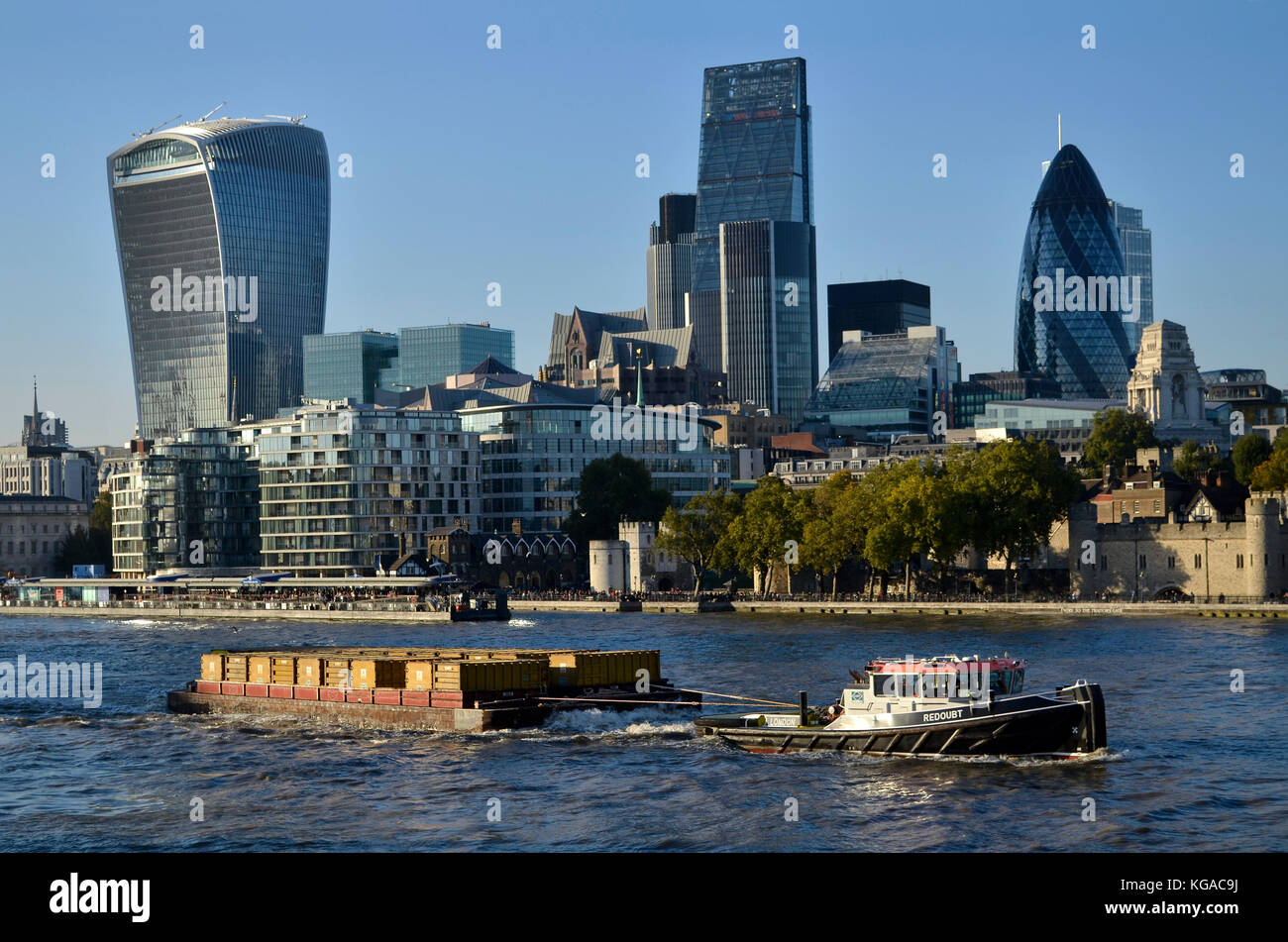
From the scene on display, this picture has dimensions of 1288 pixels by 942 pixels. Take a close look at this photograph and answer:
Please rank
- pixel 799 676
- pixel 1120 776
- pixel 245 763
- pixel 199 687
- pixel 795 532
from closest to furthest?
pixel 1120 776 → pixel 245 763 → pixel 199 687 → pixel 799 676 → pixel 795 532

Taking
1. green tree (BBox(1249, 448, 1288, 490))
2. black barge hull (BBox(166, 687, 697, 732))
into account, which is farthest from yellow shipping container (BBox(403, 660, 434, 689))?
green tree (BBox(1249, 448, 1288, 490))

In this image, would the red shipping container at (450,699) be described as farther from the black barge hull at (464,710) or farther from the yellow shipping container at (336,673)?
the yellow shipping container at (336,673)

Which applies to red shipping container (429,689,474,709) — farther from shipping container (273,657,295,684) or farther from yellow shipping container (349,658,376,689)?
shipping container (273,657,295,684)

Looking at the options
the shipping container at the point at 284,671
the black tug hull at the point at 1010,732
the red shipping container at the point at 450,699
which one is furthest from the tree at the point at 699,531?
the black tug hull at the point at 1010,732

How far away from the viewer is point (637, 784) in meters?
50.8

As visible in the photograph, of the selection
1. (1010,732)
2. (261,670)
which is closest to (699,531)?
(261,670)

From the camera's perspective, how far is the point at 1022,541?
484 ft
